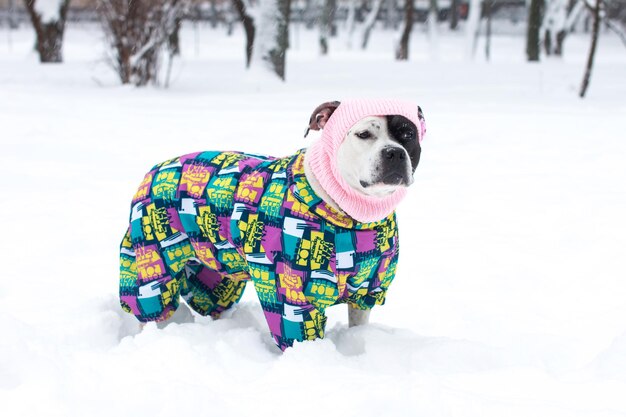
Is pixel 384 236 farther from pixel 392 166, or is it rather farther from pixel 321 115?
pixel 321 115

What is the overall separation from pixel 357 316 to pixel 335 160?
762 millimetres

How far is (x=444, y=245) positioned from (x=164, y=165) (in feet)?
6.78

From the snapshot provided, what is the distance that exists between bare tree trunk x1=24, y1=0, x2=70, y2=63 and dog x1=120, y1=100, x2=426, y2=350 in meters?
Result: 12.3

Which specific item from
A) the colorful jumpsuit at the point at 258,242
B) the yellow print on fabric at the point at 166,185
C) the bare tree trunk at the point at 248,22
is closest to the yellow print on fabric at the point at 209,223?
the colorful jumpsuit at the point at 258,242

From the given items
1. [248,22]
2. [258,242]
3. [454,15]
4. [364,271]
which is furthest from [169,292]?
[454,15]

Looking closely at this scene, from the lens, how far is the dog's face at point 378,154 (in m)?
2.57

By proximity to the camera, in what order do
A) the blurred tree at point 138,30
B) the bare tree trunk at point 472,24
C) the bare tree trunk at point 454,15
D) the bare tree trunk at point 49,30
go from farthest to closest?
the bare tree trunk at point 454,15 < the bare tree trunk at point 472,24 < the bare tree trunk at point 49,30 < the blurred tree at point 138,30

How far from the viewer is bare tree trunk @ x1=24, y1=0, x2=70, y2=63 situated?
45.2ft

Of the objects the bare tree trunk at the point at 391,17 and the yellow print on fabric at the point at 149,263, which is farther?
the bare tree trunk at the point at 391,17

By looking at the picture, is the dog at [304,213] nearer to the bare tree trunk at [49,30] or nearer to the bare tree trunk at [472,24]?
the bare tree trunk at [49,30]

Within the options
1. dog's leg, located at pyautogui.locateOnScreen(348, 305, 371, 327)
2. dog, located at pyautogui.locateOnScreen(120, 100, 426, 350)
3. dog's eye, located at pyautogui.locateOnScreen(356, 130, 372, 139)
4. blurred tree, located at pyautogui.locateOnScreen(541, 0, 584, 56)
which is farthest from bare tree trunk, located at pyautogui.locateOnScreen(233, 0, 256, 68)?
dog's eye, located at pyautogui.locateOnScreen(356, 130, 372, 139)

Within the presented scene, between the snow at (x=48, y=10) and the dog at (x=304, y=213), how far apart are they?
12269mm

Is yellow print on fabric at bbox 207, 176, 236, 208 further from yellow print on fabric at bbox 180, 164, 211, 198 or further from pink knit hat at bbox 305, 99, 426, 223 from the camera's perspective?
pink knit hat at bbox 305, 99, 426, 223

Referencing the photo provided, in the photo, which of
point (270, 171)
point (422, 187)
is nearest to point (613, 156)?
point (422, 187)
